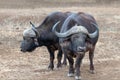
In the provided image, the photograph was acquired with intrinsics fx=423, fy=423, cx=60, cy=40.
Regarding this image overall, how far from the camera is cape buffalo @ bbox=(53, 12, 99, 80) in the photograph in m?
11.3

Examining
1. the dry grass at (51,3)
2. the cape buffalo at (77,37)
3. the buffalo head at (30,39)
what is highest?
the cape buffalo at (77,37)

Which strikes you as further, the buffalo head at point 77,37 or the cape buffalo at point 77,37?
the cape buffalo at point 77,37

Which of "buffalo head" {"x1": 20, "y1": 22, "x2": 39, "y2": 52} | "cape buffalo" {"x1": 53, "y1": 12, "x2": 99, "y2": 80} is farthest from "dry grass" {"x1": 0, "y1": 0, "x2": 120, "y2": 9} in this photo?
"cape buffalo" {"x1": 53, "y1": 12, "x2": 99, "y2": 80}

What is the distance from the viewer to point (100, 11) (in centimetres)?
2761

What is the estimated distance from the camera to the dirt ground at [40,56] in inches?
494

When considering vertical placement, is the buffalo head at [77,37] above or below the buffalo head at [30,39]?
above

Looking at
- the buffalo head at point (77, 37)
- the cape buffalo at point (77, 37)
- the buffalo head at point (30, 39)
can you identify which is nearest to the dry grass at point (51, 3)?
the buffalo head at point (30, 39)

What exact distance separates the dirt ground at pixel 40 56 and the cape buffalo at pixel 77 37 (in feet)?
2.70

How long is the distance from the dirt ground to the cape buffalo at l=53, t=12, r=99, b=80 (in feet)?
2.70

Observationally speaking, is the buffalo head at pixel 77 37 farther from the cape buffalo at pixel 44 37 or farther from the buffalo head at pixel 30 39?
the buffalo head at pixel 30 39

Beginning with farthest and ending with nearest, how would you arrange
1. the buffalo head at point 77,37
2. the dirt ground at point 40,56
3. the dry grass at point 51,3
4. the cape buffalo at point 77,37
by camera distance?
the dry grass at point 51,3 < the dirt ground at point 40,56 < the cape buffalo at point 77,37 < the buffalo head at point 77,37

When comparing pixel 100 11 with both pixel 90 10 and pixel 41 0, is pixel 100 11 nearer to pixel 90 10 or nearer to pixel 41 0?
pixel 90 10

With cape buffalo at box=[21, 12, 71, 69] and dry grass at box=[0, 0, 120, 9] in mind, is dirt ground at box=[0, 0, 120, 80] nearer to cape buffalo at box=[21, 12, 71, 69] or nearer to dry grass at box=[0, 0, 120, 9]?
cape buffalo at box=[21, 12, 71, 69]

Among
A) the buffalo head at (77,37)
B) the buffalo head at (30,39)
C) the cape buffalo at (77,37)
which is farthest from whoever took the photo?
the buffalo head at (30,39)
